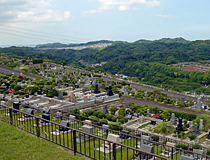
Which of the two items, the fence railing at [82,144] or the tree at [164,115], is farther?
the tree at [164,115]

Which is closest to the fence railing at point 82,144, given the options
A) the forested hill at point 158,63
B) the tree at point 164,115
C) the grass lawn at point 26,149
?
the grass lawn at point 26,149

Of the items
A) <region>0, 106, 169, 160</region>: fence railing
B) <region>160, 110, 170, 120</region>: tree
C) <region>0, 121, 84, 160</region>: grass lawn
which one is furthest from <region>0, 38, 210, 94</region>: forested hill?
<region>0, 121, 84, 160</region>: grass lawn

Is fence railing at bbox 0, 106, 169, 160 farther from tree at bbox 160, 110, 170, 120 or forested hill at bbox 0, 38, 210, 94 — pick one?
forested hill at bbox 0, 38, 210, 94

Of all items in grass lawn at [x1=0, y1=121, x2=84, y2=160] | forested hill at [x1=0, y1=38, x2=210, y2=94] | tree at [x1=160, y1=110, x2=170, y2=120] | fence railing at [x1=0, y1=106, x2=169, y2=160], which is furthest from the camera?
forested hill at [x1=0, y1=38, x2=210, y2=94]

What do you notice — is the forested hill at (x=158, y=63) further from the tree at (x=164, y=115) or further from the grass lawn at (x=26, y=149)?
the grass lawn at (x=26, y=149)

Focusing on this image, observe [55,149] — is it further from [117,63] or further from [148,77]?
[117,63]

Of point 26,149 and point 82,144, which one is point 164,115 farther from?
point 26,149

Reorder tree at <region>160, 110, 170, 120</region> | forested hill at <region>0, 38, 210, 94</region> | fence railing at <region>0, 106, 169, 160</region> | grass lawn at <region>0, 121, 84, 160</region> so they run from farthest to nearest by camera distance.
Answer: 1. forested hill at <region>0, 38, 210, 94</region>
2. tree at <region>160, 110, 170, 120</region>
3. fence railing at <region>0, 106, 169, 160</region>
4. grass lawn at <region>0, 121, 84, 160</region>

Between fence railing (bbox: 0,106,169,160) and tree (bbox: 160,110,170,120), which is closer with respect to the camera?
fence railing (bbox: 0,106,169,160)

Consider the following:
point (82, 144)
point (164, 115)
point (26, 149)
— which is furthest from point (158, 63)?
point (26, 149)
